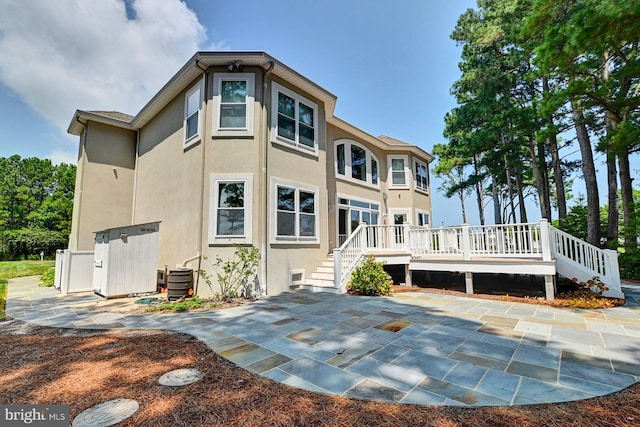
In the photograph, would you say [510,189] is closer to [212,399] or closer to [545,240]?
[545,240]

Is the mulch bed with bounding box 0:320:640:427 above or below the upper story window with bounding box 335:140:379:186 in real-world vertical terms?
below

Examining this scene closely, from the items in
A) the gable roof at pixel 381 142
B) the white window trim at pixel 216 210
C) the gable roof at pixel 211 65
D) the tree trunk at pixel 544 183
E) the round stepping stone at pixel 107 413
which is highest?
the gable roof at pixel 211 65

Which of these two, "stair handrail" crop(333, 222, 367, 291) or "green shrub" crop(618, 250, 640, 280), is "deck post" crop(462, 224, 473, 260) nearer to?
"stair handrail" crop(333, 222, 367, 291)

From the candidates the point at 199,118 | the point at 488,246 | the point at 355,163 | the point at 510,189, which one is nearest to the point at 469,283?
the point at 488,246

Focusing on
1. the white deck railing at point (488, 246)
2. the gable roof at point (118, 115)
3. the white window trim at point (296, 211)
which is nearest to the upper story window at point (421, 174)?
the white deck railing at point (488, 246)

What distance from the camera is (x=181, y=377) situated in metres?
2.83

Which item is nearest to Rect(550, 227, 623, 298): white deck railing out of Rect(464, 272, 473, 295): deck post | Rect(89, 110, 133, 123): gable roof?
Rect(464, 272, 473, 295): deck post

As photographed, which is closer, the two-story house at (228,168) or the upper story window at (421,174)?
the two-story house at (228,168)

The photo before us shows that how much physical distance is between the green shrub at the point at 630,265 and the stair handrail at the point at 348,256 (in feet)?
31.3

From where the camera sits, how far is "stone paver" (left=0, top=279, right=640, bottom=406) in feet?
8.59

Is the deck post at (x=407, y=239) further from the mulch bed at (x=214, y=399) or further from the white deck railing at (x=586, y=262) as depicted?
the mulch bed at (x=214, y=399)

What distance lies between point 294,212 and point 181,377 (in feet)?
20.0

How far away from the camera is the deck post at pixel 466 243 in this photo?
7762 millimetres

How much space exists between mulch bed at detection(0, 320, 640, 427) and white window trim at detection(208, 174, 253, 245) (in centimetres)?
420
